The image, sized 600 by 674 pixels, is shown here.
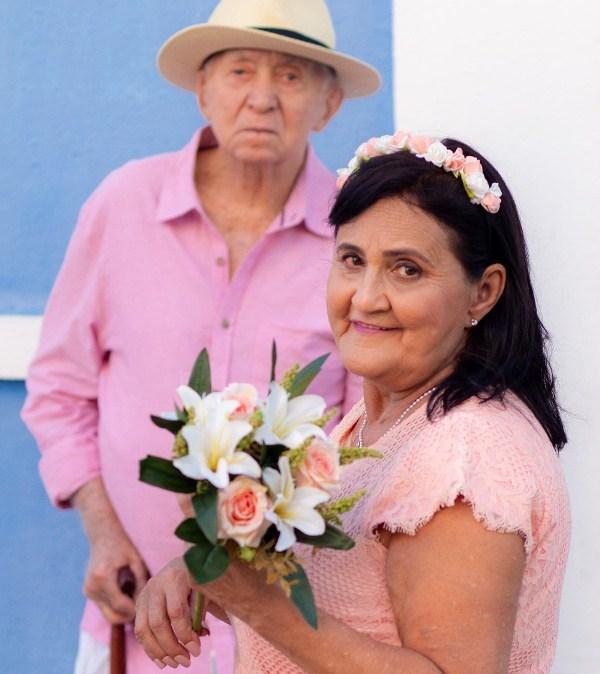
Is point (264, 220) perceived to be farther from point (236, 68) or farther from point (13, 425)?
point (13, 425)

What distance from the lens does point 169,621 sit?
236cm

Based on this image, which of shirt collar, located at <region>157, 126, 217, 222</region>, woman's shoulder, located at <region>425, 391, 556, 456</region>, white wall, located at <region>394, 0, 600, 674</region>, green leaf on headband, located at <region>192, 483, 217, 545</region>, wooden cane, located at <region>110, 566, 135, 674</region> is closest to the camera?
green leaf on headband, located at <region>192, 483, 217, 545</region>

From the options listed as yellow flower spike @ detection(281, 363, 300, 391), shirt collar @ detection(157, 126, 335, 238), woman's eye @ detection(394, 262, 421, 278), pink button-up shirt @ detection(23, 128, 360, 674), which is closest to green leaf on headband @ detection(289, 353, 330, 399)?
yellow flower spike @ detection(281, 363, 300, 391)

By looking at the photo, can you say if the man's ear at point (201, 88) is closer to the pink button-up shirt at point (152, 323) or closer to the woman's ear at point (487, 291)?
the pink button-up shirt at point (152, 323)

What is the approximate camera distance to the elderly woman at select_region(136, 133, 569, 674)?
2061mm

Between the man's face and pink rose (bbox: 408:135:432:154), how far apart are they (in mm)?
1111

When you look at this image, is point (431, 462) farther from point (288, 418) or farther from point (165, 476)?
point (165, 476)

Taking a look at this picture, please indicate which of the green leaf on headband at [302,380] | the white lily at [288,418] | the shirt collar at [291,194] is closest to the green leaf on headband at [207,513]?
the white lily at [288,418]

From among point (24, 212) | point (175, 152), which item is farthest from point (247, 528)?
point (24, 212)

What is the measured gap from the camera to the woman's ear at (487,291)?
2.42m

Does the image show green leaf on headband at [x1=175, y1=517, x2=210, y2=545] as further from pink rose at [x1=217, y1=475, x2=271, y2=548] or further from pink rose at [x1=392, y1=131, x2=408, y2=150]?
pink rose at [x1=392, y1=131, x2=408, y2=150]

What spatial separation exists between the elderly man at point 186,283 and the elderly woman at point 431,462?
91 cm

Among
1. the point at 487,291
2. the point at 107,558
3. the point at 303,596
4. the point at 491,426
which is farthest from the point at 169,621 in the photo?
the point at 107,558

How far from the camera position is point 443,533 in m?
2.09
